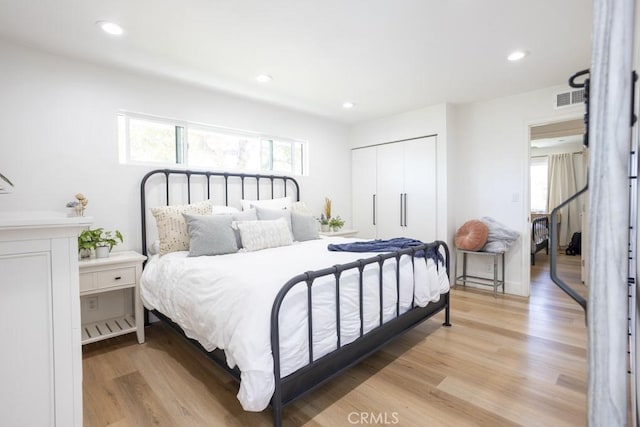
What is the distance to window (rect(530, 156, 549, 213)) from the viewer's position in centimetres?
749

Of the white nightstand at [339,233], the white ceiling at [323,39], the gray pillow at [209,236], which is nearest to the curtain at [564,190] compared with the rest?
the white ceiling at [323,39]

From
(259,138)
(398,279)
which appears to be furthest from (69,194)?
(398,279)

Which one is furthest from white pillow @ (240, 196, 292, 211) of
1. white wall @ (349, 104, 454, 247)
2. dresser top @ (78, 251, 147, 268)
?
white wall @ (349, 104, 454, 247)

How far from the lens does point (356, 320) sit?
192 cm

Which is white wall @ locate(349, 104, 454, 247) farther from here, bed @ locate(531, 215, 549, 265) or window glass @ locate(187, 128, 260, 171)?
bed @ locate(531, 215, 549, 265)

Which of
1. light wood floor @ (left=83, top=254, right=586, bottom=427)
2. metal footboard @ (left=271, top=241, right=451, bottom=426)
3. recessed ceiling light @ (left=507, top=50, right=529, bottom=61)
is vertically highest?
recessed ceiling light @ (left=507, top=50, right=529, bottom=61)

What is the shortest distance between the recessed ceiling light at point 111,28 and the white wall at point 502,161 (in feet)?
12.5

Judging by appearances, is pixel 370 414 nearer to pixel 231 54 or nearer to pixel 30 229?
pixel 30 229

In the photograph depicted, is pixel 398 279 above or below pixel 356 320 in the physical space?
above

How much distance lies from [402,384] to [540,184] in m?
7.64

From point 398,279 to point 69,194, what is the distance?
284 cm

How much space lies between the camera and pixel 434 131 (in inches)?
164

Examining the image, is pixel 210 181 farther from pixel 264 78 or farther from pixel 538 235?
pixel 538 235

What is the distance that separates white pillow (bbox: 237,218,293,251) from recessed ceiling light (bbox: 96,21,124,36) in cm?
172
